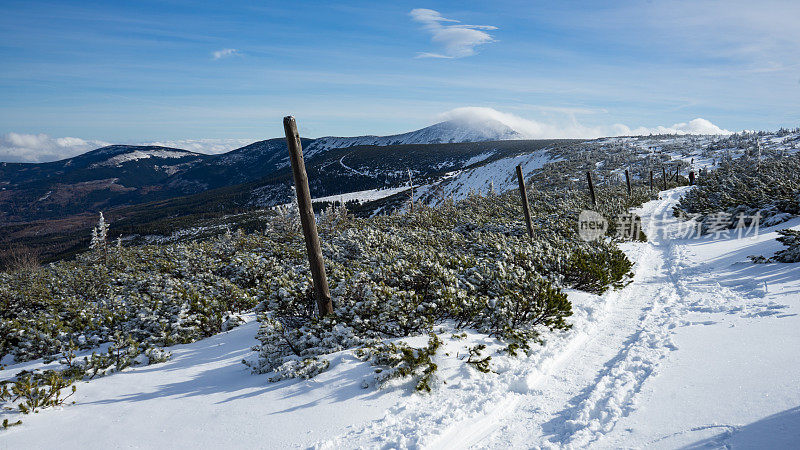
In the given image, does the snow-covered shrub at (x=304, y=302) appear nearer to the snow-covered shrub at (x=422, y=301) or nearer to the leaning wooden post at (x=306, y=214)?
the snow-covered shrub at (x=422, y=301)

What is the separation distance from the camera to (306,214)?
5793 millimetres

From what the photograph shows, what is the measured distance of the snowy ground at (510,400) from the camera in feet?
12.5

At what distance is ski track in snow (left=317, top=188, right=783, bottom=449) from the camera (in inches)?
155

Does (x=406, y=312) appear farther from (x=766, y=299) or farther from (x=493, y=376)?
(x=766, y=299)

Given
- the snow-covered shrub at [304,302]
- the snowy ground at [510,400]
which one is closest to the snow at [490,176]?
the snow-covered shrub at [304,302]

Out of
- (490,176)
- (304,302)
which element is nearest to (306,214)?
(304,302)

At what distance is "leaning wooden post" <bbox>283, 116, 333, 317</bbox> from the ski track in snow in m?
2.40

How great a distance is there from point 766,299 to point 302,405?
8.90m

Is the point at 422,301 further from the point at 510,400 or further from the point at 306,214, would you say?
the point at 306,214

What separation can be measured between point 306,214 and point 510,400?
13.2 feet

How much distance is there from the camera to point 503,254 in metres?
9.43

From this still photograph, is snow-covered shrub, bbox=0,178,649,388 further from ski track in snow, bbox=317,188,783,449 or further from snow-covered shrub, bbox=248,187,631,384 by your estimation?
ski track in snow, bbox=317,188,783,449

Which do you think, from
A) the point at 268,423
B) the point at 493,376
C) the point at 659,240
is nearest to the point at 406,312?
the point at 493,376

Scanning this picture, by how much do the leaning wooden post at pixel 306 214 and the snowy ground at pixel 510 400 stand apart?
1.24 metres
